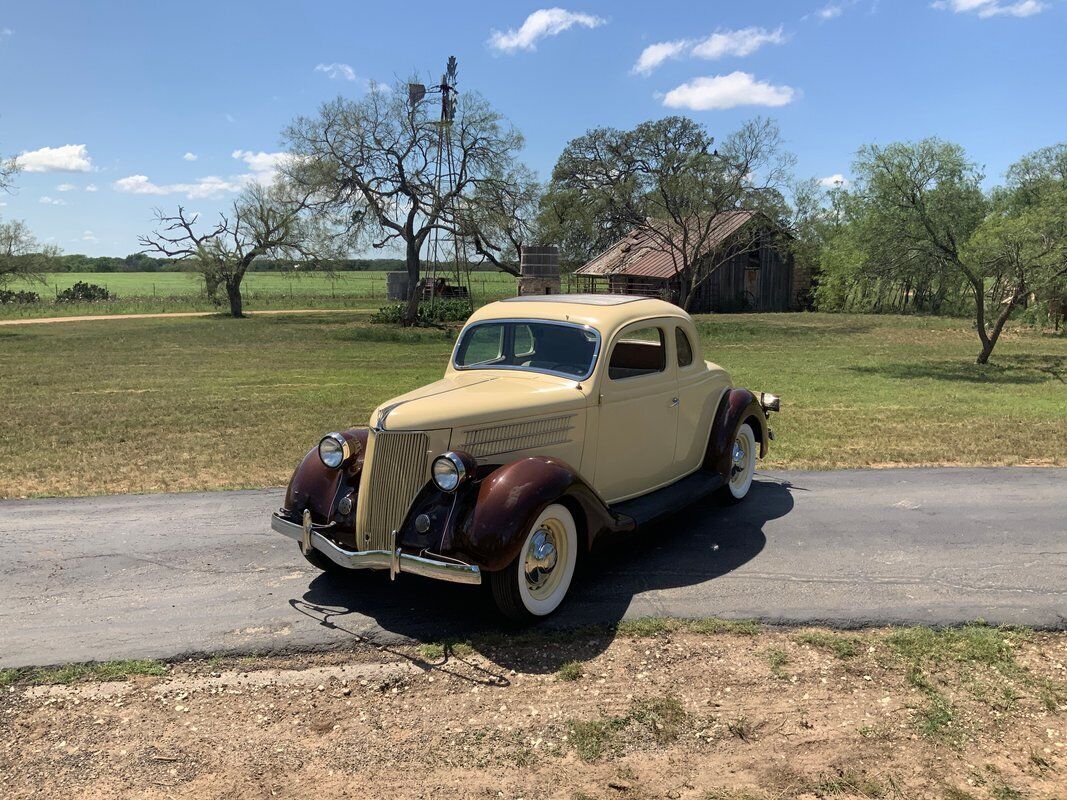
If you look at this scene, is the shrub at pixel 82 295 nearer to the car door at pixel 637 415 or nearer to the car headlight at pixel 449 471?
the car door at pixel 637 415

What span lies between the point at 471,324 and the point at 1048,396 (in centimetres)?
1317

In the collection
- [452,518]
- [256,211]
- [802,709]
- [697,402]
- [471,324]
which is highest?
[256,211]

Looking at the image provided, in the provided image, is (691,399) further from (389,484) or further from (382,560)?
(382,560)

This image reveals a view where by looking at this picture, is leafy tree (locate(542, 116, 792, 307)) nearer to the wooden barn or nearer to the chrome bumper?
the wooden barn

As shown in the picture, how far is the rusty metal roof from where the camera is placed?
42469 millimetres

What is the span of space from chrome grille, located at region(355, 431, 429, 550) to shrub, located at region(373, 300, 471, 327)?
102ft

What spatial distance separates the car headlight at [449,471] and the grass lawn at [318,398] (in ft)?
13.7

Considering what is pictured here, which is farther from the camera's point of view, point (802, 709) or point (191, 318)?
point (191, 318)

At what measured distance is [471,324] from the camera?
5.96m

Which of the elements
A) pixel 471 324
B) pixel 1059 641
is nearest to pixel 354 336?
pixel 471 324

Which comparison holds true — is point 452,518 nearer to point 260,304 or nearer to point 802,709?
point 802,709

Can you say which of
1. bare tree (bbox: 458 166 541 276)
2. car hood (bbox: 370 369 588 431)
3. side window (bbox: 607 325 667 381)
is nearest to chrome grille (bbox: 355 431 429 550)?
car hood (bbox: 370 369 588 431)

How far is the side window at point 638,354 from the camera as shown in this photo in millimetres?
5480

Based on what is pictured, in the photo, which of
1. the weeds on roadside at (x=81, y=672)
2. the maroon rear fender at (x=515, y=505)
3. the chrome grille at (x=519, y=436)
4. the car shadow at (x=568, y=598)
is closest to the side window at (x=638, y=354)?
the chrome grille at (x=519, y=436)
